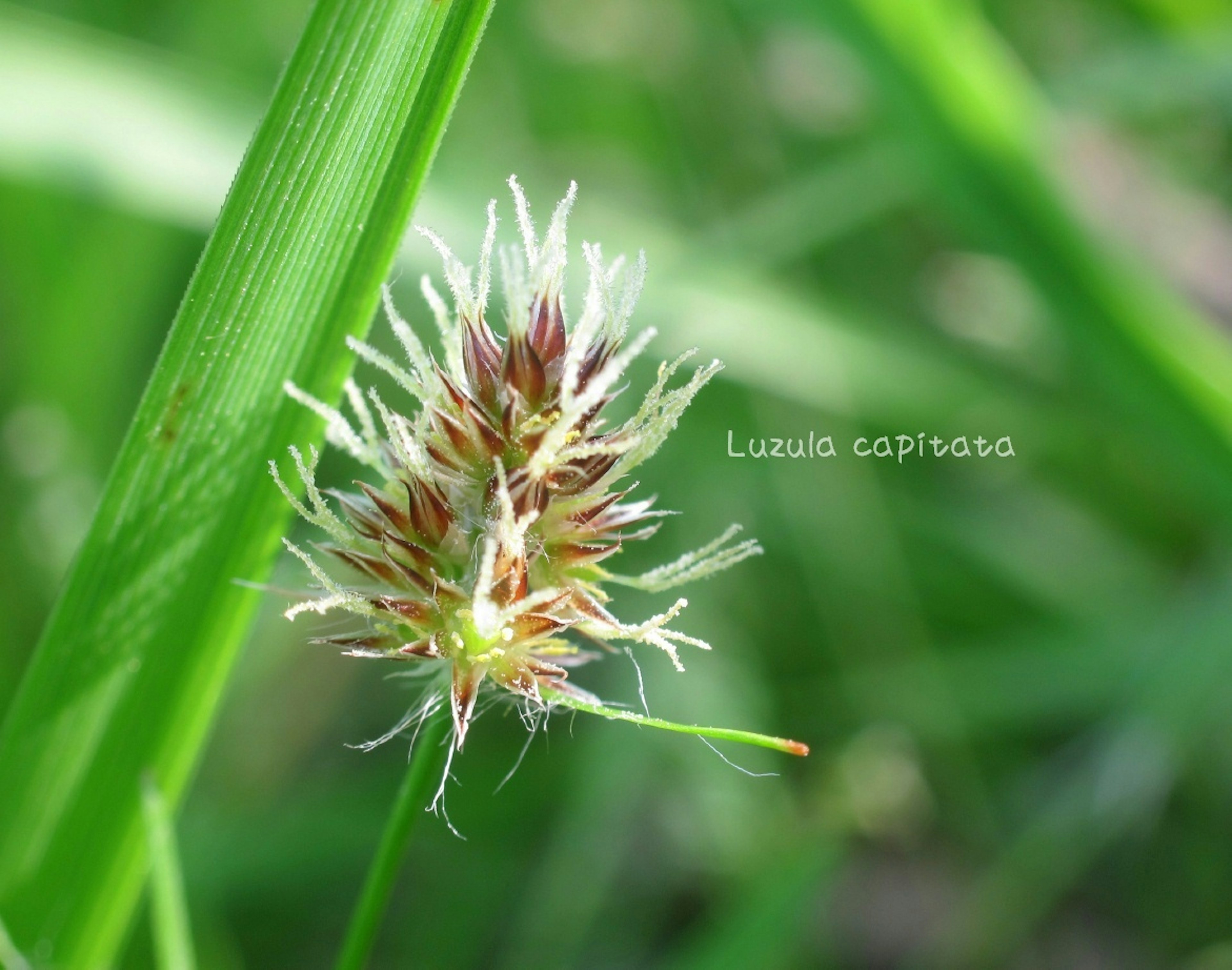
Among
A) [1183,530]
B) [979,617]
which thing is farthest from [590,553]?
[1183,530]

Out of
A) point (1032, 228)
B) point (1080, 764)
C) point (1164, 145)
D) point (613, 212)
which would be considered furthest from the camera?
point (1164, 145)

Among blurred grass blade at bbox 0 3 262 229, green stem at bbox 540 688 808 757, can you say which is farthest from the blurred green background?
green stem at bbox 540 688 808 757

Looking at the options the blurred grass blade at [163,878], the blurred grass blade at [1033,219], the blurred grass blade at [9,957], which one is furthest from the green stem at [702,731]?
the blurred grass blade at [1033,219]

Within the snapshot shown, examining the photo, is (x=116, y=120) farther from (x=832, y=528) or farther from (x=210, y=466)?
(x=832, y=528)

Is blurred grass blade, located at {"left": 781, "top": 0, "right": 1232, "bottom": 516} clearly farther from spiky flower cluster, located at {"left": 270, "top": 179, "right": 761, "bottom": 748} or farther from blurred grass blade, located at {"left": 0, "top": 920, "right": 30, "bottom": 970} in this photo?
blurred grass blade, located at {"left": 0, "top": 920, "right": 30, "bottom": 970}

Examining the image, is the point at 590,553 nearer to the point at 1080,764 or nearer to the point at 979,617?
the point at 1080,764
